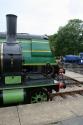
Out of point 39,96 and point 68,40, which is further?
point 68,40

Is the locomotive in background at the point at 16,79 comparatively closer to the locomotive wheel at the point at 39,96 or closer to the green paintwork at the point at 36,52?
the locomotive wheel at the point at 39,96

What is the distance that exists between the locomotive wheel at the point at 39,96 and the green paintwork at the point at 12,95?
1.66 feet

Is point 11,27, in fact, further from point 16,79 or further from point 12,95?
point 12,95

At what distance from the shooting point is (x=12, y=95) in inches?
260

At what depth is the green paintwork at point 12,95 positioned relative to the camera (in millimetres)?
6562

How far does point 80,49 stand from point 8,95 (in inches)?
1628

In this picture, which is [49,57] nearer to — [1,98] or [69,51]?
[1,98]

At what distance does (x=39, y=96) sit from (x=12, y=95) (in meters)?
1.07

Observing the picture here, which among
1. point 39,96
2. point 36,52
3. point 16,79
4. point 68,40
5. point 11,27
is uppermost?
point 68,40

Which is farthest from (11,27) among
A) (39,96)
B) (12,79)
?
(39,96)

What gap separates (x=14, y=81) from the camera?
6656mm

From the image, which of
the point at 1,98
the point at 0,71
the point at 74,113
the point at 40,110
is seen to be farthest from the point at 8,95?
the point at 74,113

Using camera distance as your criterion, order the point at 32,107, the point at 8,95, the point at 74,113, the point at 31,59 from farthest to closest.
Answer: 1. the point at 31,59
2. the point at 8,95
3. the point at 32,107
4. the point at 74,113

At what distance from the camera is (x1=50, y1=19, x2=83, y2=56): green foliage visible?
46378 mm
